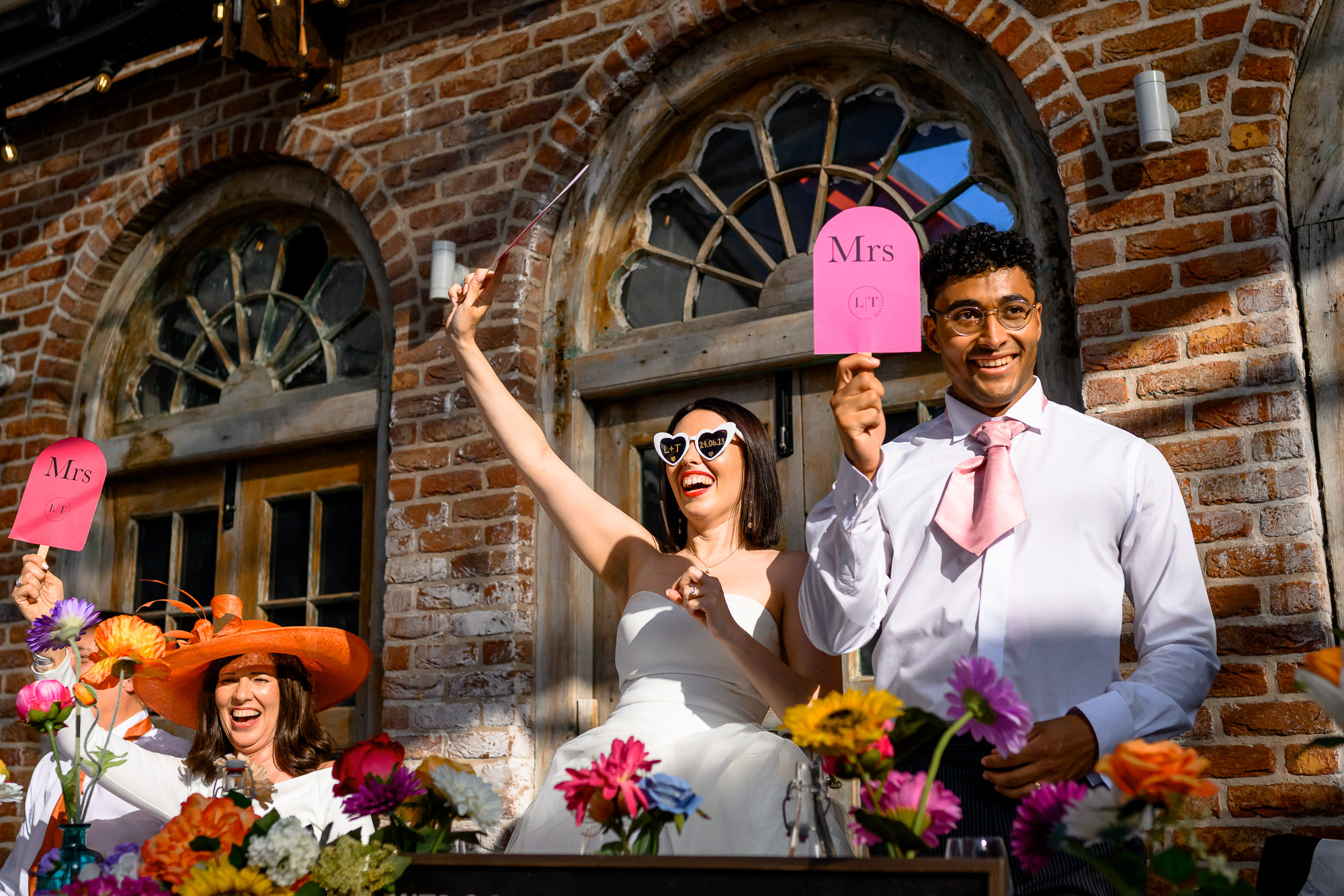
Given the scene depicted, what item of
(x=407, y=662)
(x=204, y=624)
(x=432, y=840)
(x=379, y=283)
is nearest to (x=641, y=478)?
(x=407, y=662)

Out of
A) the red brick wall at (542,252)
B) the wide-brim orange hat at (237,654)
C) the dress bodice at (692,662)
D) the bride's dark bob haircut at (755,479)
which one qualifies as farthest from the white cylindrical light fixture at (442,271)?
the dress bodice at (692,662)

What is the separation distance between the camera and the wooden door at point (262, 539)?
4.24m

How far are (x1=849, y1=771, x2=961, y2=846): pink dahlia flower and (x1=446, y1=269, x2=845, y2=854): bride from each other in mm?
784

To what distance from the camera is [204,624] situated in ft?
8.68

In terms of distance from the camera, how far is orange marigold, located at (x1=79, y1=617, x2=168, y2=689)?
6.63ft

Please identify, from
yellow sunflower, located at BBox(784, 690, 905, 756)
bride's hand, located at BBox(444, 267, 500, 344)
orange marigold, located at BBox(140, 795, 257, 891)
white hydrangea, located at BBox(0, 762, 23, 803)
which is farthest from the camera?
bride's hand, located at BBox(444, 267, 500, 344)

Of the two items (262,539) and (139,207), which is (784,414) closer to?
(262,539)

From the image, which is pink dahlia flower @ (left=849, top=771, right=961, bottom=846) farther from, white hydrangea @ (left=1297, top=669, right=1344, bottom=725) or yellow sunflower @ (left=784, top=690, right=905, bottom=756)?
white hydrangea @ (left=1297, top=669, right=1344, bottom=725)

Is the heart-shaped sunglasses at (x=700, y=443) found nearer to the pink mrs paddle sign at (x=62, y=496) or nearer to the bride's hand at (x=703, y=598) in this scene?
the bride's hand at (x=703, y=598)

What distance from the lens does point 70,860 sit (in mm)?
1851

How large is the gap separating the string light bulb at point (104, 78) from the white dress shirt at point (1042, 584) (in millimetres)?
3800

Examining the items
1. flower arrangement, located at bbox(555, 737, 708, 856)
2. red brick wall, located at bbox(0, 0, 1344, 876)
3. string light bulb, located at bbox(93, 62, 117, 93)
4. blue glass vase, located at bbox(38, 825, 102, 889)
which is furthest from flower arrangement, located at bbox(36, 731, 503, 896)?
string light bulb, located at bbox(93, 62, 117, 93)

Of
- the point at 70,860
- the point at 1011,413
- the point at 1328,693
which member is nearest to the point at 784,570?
the point at 1011,413

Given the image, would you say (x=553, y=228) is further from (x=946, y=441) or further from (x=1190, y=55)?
(x=946, y=441)
